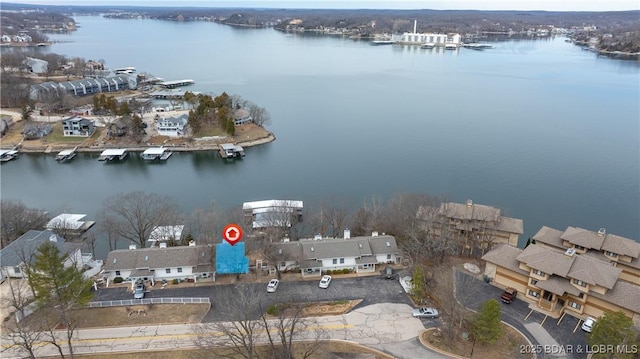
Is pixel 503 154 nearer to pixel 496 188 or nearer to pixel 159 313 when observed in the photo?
pixel 496 188

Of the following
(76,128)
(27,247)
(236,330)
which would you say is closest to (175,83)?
(76,128)

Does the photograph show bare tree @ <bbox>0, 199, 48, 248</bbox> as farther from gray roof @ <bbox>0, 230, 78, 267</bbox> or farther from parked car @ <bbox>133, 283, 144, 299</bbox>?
parked car @ <bbox>133, 283, 144, 299</bbox>

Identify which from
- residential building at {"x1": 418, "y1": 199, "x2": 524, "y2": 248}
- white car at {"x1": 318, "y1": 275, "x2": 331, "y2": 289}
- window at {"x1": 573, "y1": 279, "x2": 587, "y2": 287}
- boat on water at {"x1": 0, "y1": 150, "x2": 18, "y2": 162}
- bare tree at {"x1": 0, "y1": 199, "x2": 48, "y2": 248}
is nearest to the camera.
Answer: window at {"x1": 573, "y1": 279, "x2": 587, "y2": 287}

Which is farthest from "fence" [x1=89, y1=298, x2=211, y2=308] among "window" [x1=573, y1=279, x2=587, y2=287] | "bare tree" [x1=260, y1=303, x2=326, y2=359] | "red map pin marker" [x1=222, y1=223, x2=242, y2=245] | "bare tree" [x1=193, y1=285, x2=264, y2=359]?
"window" [x1=573, y1=279, x2=587, y2=287]

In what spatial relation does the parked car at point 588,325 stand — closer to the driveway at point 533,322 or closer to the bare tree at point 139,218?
the driveway at point 533,322

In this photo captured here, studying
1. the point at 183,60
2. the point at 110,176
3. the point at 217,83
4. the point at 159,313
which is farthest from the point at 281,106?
the point at 183,60
